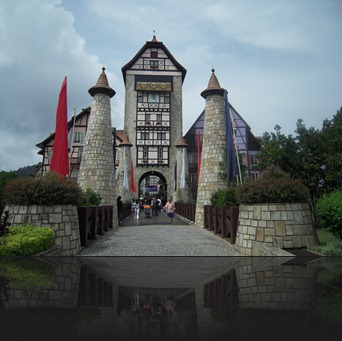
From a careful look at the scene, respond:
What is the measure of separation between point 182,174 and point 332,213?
689 inches

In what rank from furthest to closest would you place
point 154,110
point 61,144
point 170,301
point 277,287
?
point 154,110, point 61,144, point 277,287, point 170,301

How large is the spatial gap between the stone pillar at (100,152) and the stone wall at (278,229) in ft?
28.6

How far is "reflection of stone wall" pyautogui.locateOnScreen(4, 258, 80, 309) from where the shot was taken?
3.48m

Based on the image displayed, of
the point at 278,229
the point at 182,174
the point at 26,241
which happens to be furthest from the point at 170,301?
the point at 182,174

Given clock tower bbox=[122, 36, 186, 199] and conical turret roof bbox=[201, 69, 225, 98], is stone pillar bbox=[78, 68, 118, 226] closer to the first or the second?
conical turret roof bbox=[201, 69, 225, 98]

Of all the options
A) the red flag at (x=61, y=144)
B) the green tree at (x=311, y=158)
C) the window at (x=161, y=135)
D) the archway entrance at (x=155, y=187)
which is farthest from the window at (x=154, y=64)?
the red flag at (x=61, y=144)

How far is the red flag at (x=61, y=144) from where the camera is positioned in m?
10.9

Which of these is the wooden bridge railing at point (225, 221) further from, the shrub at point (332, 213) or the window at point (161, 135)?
the window at point (161, 135)

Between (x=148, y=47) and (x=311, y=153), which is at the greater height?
(x=148, y=47)

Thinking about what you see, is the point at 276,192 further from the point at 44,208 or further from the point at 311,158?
the point at 311,158

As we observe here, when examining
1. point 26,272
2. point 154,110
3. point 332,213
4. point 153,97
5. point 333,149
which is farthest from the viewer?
point 153,97

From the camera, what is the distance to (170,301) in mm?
3645

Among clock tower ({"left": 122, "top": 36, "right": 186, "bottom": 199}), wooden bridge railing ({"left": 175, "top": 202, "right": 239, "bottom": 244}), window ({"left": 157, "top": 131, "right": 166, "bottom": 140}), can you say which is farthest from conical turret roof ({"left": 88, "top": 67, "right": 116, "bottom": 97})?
window ({"left": 157, "top": 131, "right": 166, "bottom": 140})

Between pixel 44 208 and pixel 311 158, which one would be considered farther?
pixel 311 158
